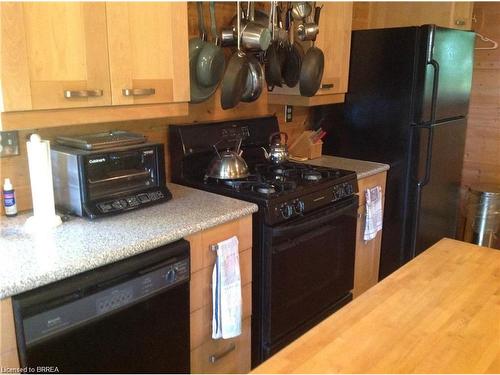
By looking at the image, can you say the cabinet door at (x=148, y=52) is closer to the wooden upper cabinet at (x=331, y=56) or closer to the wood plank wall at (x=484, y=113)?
the wooden upper cabinet at (x=331, y=56)

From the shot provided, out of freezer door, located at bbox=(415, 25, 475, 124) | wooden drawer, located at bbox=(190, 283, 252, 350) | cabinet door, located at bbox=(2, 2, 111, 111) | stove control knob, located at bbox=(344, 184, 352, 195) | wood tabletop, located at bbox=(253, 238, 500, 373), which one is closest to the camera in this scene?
wood tabletop, located at bbox=(253, 238, 500, 373)

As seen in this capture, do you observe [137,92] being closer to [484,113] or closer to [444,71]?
[444,71]

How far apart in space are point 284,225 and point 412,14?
2063mm

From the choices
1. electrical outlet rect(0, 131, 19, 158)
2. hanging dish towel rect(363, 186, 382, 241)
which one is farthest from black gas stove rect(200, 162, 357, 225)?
electrical outlet rect(0, 131, 19, 158)

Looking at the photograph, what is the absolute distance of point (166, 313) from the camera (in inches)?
63.0

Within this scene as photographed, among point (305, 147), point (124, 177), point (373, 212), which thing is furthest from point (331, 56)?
point (124, 177)

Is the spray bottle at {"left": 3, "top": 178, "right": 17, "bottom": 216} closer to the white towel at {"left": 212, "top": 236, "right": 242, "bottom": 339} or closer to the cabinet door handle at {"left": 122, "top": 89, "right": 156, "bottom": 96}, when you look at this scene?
the cabinet door handle at {"left": 122, "top": 89, "right": 156, "bottom": 96}

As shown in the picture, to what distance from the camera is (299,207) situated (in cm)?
207

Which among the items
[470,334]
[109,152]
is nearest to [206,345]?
[109,152]

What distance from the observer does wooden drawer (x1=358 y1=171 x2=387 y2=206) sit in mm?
2607

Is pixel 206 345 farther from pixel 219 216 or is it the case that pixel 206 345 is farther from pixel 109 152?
pixel 109 152

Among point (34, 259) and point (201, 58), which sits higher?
point (201, 58)

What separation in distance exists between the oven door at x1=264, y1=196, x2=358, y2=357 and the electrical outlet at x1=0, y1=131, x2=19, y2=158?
1034 mm

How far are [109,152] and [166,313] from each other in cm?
62
